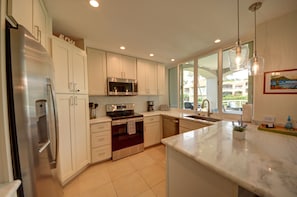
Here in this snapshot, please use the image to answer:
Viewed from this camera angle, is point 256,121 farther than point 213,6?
Yes

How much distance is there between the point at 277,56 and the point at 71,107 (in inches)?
126

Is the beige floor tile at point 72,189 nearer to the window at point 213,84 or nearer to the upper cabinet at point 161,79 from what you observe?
the upper cabinet at point 161,79

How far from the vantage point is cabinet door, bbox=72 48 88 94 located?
1959mm

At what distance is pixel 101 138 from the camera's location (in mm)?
2396

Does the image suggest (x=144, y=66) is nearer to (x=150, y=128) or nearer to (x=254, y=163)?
(x=150, y=128)

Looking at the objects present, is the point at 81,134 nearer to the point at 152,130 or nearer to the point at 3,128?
the point at 3,128

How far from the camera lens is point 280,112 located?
167 cm

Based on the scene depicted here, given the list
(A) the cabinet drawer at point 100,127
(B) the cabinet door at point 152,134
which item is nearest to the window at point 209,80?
(B) the cabinet door at point 152,134

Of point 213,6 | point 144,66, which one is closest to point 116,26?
point 213,6

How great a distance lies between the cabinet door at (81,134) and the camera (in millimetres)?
1967

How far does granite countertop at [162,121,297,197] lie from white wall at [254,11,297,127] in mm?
670

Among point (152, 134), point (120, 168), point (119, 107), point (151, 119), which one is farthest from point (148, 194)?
point (119, 107)

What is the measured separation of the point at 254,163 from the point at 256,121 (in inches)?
59.1

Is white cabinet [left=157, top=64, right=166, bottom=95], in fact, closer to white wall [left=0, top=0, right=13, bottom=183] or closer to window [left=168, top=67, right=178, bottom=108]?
window [left=168, top=67, right=178, bottom=108]
